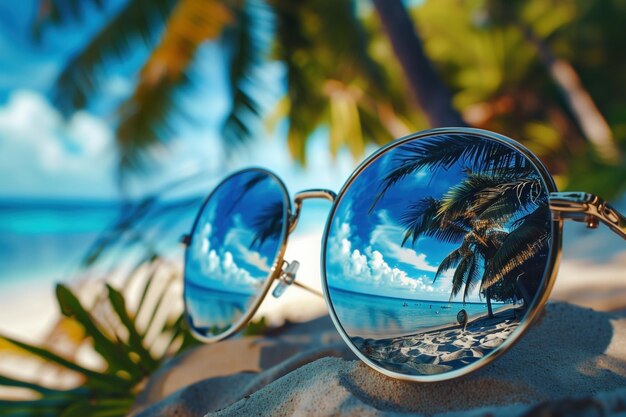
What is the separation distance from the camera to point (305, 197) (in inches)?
45.0

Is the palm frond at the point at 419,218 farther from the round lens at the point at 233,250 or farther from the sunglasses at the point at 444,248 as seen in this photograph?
the round lens at the point at 233,250

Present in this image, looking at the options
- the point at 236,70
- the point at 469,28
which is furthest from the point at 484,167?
the point at 469,28

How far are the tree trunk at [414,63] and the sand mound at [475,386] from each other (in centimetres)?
240

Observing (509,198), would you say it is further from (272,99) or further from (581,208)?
(272,99)

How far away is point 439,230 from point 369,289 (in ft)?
0.54

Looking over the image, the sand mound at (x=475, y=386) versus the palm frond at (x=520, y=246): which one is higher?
the palm frond at (x=520, y=246)

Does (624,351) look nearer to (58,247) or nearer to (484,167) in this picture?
(484,167)

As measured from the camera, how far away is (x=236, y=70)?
5.90m

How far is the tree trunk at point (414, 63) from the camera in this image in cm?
321

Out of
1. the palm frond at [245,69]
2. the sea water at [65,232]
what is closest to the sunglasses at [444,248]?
the sea water at [65,232]

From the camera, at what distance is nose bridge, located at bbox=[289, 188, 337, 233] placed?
3.41ft

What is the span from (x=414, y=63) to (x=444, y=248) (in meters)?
2.77

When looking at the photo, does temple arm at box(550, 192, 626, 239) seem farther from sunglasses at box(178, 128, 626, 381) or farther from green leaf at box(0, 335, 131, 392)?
green leaf at box(0, 335, 131, 392)

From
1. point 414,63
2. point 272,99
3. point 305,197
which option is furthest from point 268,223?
point 272,99
